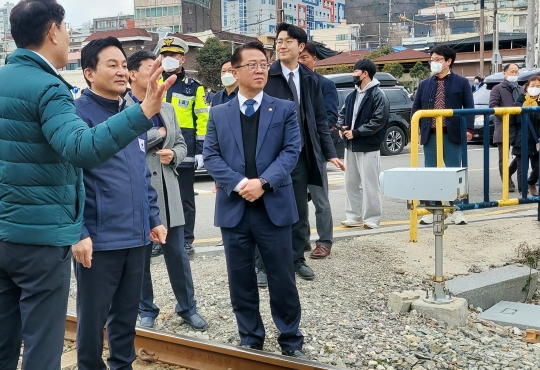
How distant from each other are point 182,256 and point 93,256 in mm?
1636

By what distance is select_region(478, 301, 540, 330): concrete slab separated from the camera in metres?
5.71

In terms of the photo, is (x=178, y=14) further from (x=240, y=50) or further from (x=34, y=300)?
(x=34, y=300)

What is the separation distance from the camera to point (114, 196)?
3.67 meters

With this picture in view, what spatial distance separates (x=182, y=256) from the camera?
207 inches

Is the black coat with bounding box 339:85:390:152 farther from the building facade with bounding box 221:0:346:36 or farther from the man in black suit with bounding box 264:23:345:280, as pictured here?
the building facade with bounding box 221:0:346:36

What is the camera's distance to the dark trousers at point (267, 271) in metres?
4.50

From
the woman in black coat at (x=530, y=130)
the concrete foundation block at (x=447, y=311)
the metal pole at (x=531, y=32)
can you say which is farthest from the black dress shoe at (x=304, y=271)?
the metal pole at (x=531, y=32)

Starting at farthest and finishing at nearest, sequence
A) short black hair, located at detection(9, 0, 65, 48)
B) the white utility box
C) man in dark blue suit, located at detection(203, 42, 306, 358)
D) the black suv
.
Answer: the black suv
the white utility box
man in dark blue suit, located at detection(203, 42, 306, 358)
short black hair, located at detection(9, 0, 65, 48)

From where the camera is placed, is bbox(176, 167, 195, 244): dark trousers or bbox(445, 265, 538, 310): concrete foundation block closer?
bbox(445, 265, 538, 310): concrete foundation block

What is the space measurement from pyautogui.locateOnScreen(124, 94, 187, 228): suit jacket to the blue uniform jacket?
4.28ft

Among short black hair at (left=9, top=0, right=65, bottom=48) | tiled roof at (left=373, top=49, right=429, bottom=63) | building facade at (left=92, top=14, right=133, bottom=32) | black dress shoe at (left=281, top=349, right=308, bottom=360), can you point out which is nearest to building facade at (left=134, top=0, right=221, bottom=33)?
building facade at (left=92, top=14, right=133, bottom=32)

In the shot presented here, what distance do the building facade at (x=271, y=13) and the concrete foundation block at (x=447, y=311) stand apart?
107 meters

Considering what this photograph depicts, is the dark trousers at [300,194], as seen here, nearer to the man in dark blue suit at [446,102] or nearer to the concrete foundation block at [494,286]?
the concrete foundation block at [494,286]

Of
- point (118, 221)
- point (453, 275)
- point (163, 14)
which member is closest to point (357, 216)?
point (453, 275)
